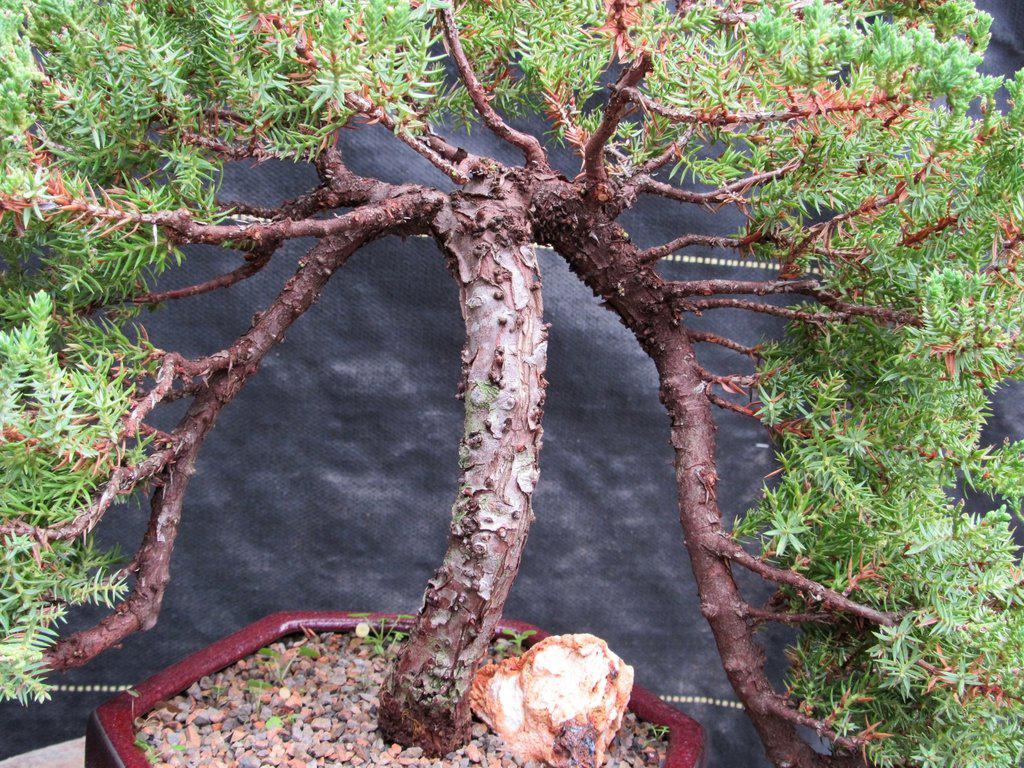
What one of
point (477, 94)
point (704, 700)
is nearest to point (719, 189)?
point (477, 94)

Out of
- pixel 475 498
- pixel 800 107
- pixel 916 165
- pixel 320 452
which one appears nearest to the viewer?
pixel 800 107

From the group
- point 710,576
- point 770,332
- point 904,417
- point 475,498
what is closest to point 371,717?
point 475,498

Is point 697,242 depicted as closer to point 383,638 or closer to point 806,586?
point 806,586

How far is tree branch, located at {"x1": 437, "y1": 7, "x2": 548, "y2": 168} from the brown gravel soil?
Result: 0.59 metres

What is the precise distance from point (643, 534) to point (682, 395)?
1.86 ft

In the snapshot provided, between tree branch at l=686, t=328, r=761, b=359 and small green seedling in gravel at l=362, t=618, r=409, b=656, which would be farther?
small green seedling in gravel at l=362, t=618, r=409, b=656

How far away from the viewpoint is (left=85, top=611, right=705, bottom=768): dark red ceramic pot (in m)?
0.86

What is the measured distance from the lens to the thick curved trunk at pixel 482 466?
2.88 ft

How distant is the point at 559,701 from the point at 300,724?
0.91 feet

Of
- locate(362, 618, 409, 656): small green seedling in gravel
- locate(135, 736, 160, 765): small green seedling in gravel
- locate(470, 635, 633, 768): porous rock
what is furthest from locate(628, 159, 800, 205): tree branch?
locate(135, 736, 160, 765): small green seedling in gravel

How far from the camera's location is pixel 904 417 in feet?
2.72

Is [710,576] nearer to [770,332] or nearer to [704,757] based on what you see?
[704,757]

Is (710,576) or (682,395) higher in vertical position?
(682,395)

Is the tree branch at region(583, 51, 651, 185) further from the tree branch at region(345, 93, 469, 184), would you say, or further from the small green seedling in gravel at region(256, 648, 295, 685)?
the small green seedling in gravel at region(256, 648, 295, 685)
